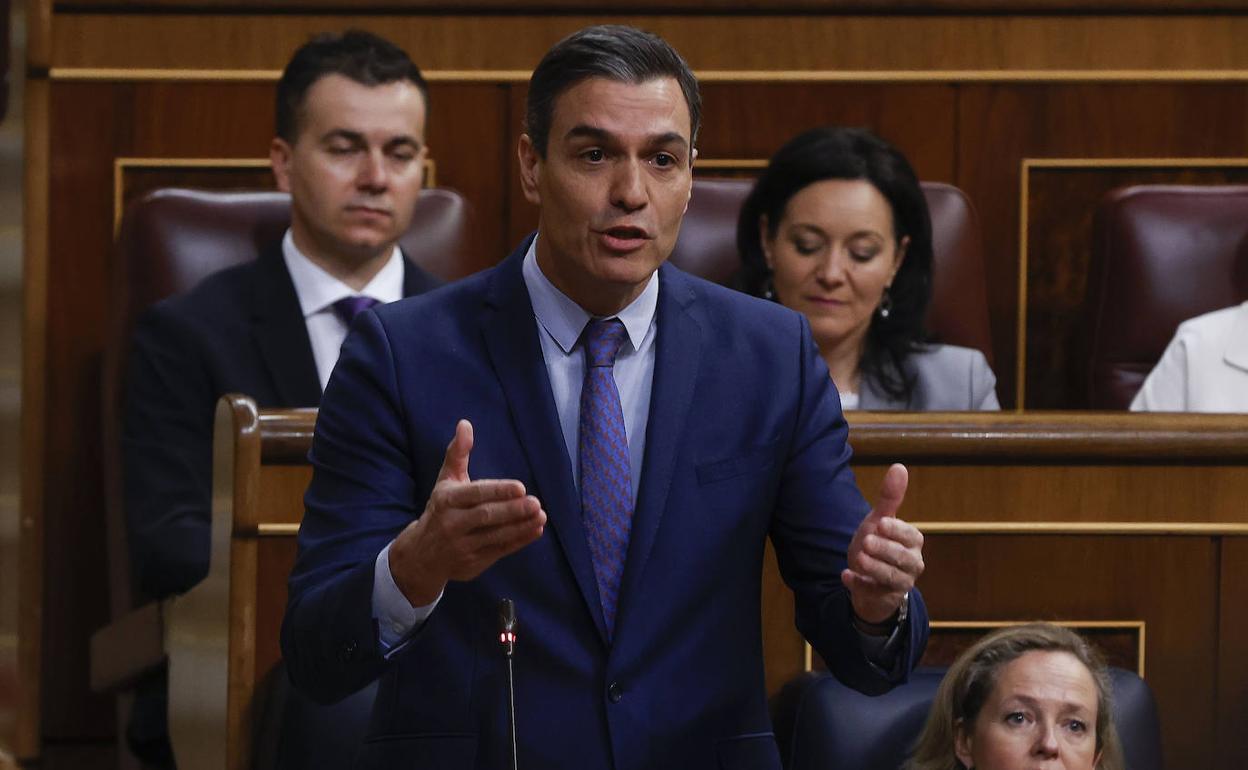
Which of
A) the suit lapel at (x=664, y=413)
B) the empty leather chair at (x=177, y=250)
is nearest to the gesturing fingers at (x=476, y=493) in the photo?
the suit lapel at (x=664, y=413)

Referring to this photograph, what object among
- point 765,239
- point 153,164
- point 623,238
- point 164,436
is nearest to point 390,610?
point 623,238

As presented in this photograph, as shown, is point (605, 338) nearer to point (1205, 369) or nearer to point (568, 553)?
point (568, 553)

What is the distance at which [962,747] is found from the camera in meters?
0.91

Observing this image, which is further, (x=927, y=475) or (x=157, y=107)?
(x=157, y=107)

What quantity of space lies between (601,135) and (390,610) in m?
0.19

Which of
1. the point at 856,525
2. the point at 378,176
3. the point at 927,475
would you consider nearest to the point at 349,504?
the point at 856,525

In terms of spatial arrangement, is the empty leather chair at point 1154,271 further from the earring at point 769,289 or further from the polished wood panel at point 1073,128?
the earring at point 769,289

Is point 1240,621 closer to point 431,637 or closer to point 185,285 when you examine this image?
point 431,637

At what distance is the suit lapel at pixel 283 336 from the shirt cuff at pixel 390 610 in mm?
566

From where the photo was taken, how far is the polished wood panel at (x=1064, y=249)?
4.76 feet

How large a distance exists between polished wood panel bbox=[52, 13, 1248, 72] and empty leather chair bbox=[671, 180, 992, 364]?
0.41 ft

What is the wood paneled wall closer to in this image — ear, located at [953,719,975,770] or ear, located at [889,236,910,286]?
ear, located at [889,236,910,286]

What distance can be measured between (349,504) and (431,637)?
0.06m

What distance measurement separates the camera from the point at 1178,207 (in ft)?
4.50
